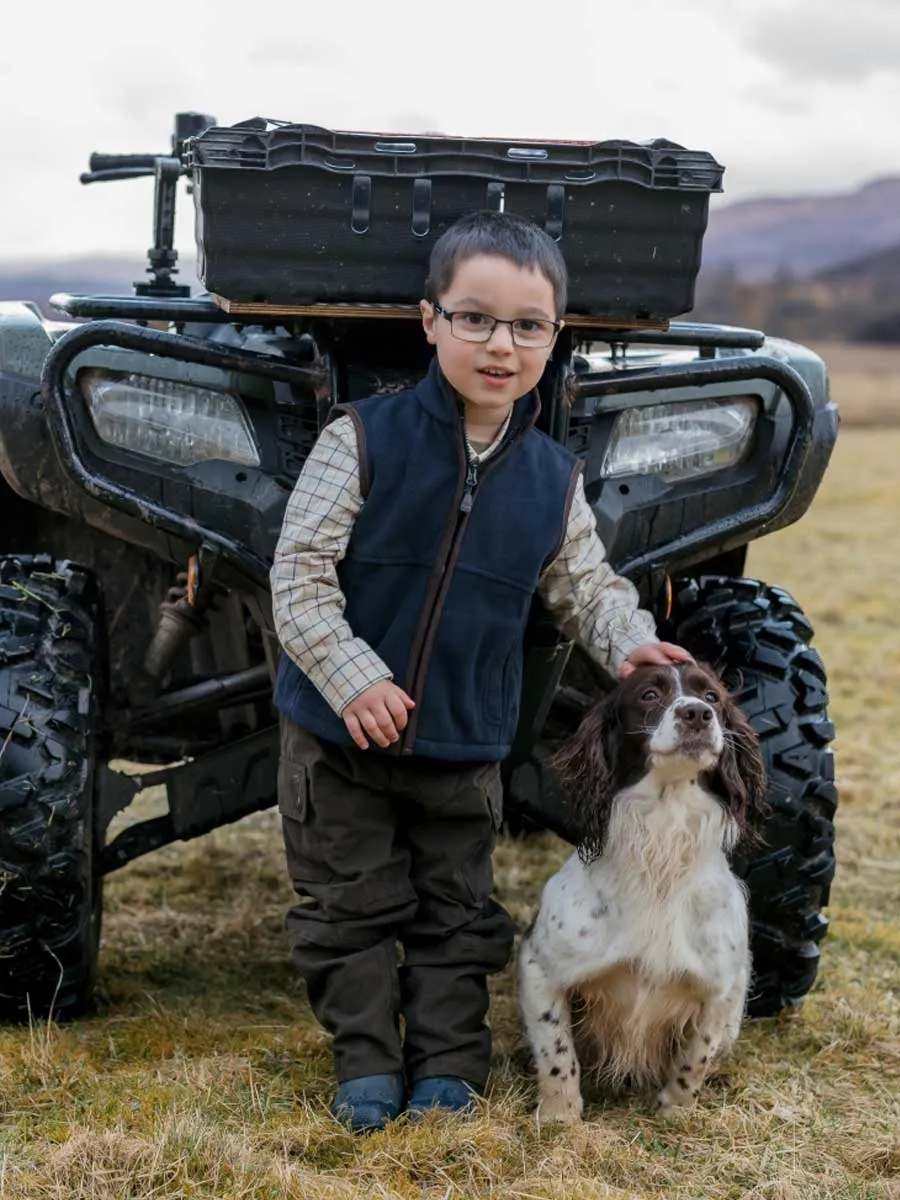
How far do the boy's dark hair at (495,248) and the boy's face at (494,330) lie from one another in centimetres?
1

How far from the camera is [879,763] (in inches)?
260

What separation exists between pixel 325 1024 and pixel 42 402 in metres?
1.32

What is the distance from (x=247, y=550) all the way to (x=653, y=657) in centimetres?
81

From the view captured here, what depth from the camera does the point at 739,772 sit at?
3350 mm

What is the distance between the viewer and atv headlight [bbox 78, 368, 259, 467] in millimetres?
3549

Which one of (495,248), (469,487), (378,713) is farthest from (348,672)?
(495,248)

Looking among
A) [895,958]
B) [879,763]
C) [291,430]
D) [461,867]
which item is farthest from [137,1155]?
[879,763]

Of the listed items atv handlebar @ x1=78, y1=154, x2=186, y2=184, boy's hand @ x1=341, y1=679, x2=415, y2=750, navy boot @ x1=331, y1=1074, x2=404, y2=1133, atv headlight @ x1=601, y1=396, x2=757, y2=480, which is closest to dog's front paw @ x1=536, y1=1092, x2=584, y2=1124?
navy boot @ x1=331, y1=1074, x2=404, y2=1133

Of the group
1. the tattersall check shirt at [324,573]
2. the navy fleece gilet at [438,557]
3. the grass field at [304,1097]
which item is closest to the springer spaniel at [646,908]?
the grass field at [304,1097]

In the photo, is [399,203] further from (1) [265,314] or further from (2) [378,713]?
(2) [378,713]

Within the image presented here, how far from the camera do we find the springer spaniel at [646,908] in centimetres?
327

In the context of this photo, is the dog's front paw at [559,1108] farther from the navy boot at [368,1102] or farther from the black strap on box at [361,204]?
the black strap on box at [361,204]

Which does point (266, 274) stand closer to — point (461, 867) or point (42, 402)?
point (42, 402)

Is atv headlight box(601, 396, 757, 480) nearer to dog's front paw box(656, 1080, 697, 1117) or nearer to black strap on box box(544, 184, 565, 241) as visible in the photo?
black strap on box box(544, 184, 565, 241)
